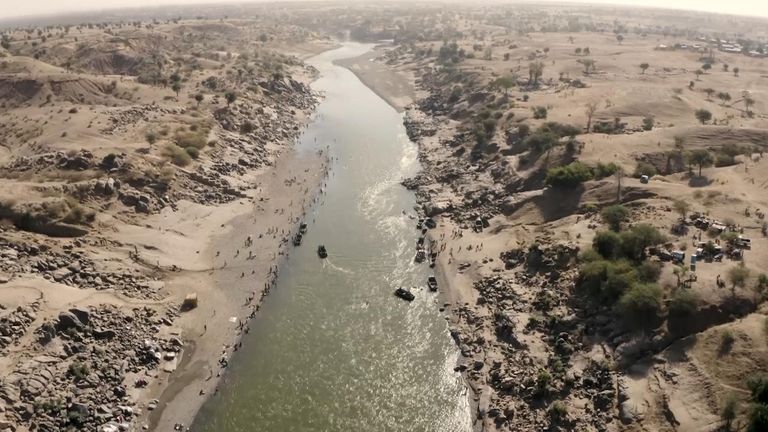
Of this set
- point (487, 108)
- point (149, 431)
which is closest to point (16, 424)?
point (149, 431)

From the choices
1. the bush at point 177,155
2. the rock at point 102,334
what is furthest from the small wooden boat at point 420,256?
the bush at point 177,155

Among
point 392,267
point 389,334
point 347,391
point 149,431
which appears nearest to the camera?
point 149,431

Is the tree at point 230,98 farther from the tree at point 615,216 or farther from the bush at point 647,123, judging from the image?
the bush at point 647,123

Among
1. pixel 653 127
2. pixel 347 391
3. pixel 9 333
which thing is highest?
pixel 653 127

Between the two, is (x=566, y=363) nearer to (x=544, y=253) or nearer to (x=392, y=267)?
(x=544, y=253)

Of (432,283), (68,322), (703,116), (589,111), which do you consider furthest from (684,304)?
(703,116)

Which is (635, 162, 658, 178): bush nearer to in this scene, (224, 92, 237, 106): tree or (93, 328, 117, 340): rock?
(93, 328, 117, 340): rock

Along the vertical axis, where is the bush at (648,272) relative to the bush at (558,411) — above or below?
above
